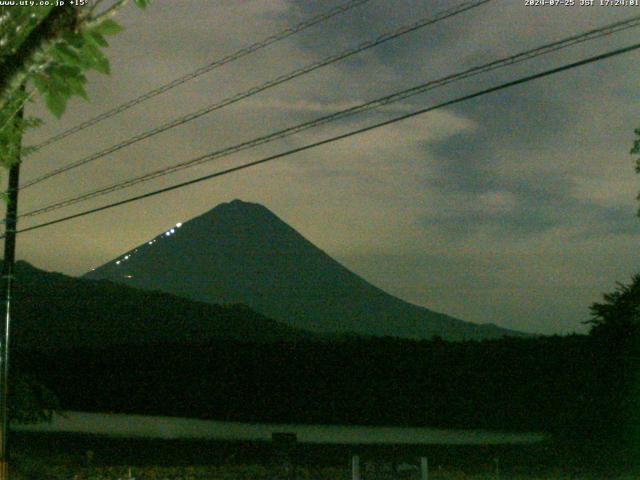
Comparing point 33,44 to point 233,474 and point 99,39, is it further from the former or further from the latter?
point 233,474

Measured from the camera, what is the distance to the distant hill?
215ft

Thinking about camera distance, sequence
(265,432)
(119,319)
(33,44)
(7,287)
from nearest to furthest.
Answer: (33,44), (7,287), (265,432), (119,319)

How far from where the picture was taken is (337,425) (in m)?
31.1

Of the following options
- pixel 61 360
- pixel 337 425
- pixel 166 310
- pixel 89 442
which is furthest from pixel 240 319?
pixel 89 442

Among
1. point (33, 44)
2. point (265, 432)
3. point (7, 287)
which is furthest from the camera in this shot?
point (265, 432)

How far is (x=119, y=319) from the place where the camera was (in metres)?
70.8

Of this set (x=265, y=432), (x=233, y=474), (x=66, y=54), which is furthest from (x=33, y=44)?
(x=265, y=432)

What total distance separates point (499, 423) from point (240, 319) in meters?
45.3

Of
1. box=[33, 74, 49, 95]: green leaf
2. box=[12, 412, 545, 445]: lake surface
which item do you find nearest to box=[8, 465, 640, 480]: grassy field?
box=[12, 412, 545, 445]: lake surface

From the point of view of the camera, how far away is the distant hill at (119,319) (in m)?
65.6

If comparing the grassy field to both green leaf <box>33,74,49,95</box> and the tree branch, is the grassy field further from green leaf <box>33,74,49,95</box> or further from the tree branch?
the tree branch

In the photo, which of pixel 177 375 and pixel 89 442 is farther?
pixel 177 375

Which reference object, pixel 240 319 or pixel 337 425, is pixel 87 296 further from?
pixel 337 425

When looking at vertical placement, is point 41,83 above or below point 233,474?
above
